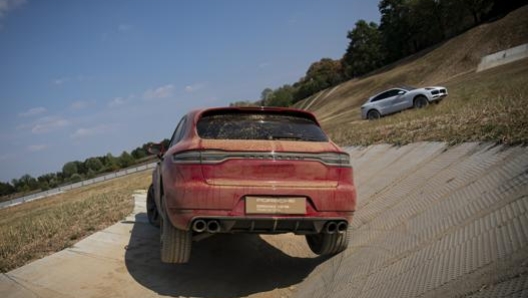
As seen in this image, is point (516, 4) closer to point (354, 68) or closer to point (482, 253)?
point (354, 68)

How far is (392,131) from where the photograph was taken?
9.99 meters

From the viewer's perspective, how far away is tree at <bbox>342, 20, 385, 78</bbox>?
78.8 m

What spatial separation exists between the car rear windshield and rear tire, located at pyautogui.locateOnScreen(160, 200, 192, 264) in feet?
3.23

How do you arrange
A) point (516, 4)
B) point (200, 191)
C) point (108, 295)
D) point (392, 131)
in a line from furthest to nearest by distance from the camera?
point (516, 4) < point (392, 131) < point (108, 295) < point (200, 191)

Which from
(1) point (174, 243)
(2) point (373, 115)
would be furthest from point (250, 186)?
Result: (2) point (373, 115)

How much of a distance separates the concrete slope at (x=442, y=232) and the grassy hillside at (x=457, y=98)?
2.30 ft

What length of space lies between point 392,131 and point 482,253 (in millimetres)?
7062

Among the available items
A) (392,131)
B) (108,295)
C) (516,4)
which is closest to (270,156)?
(108,295)

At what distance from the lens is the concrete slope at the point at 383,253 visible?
3195 millimetres

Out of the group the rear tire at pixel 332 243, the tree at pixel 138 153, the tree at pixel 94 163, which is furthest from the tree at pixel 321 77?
the rear tire at pixel 332 243

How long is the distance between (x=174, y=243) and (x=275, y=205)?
1.16 metres

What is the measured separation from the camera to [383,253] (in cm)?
Result: 434

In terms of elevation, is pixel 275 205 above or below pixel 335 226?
above

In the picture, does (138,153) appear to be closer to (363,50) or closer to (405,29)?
(363,50)
